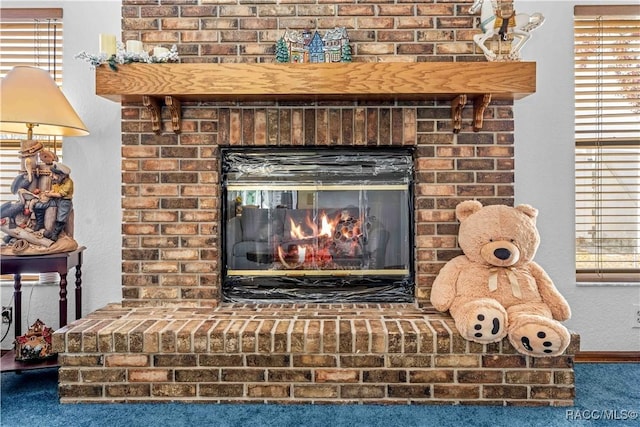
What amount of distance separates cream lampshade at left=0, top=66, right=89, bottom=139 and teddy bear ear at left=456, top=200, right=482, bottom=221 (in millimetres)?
1812

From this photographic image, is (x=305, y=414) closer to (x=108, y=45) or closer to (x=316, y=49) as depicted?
(x=316, y=49)

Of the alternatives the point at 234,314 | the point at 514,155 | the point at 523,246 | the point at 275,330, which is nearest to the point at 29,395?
the point at 234,314

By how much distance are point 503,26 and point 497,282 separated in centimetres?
114

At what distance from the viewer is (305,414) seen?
1634 mm

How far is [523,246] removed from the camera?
5.92ft

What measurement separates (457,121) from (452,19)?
0.50 m

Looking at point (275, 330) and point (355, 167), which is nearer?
point (275, 330)

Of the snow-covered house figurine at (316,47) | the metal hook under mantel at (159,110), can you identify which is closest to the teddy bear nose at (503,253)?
the snow-covered house figurine at (316,47)

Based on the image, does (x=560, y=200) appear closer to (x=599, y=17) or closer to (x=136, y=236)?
(x=599, y=17)

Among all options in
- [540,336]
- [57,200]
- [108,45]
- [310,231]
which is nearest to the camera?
[540,336]

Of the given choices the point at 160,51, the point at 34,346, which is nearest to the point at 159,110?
the point at 160,51

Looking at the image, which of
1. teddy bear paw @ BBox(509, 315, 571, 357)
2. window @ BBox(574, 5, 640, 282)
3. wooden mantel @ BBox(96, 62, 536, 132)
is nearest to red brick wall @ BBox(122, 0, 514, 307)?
wooden mantel @ BBox(96, 62, 536, 132)

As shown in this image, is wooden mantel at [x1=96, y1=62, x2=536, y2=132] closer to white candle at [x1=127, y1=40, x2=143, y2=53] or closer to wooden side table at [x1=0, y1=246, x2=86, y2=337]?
white candle at [x1=127, y1=40, x2=143, y2=53]

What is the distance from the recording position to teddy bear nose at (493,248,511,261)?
1776mm
